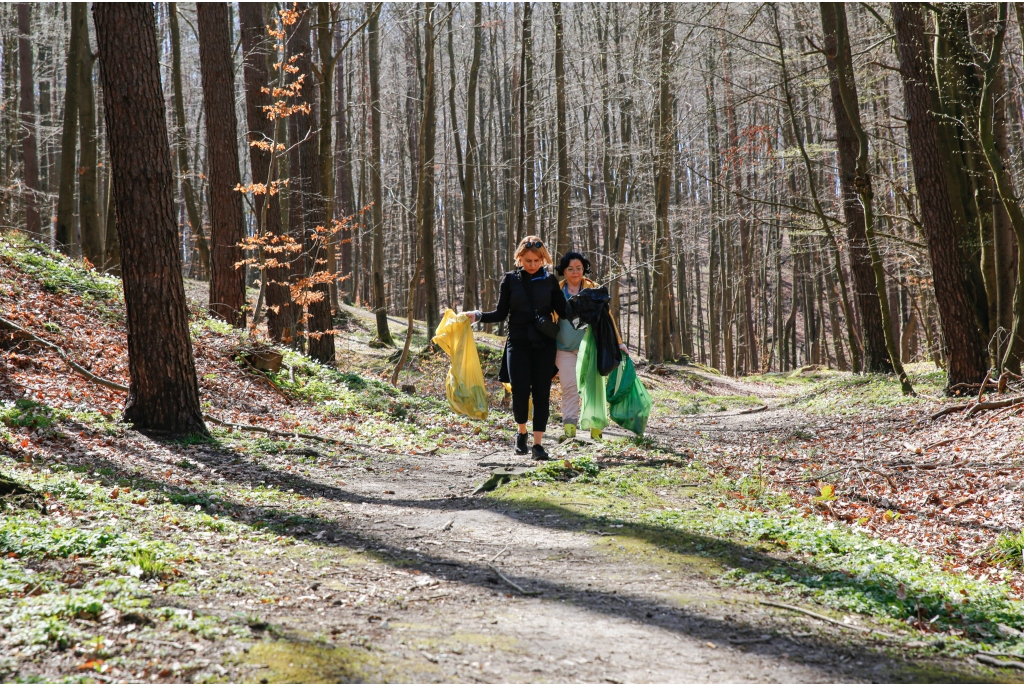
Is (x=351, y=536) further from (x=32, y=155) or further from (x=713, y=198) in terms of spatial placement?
(x=713, y=198)

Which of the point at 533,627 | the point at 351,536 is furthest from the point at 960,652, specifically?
the point at 351,536

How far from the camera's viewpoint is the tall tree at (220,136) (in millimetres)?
12922

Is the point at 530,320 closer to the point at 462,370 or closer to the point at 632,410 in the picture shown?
the point at 462,370

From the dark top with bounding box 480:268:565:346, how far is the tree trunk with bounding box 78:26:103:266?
11.0 metres

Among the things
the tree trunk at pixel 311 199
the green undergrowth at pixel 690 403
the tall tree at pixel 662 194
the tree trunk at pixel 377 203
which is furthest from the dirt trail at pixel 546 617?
the tree trunk at pixel 377 203

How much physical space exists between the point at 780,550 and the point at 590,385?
11.6 ft

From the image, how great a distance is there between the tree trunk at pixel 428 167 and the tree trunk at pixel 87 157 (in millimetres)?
6708

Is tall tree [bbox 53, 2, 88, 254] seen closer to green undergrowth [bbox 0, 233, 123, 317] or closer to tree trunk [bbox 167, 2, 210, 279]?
Result: green undergrowth [bbox 0, 233, 123, 317]

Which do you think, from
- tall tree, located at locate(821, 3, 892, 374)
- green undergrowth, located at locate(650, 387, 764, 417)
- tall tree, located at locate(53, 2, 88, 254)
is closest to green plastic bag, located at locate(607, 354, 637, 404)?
green undergrowth, located at locate(650, 387, 764, 417)

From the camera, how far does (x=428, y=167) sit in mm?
16375

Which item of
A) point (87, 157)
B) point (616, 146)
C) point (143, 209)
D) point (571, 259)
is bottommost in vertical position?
point (571, 259)

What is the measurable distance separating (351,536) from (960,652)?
3578mm

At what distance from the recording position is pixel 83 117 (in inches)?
574

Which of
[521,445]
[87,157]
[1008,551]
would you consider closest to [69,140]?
[87,157]
